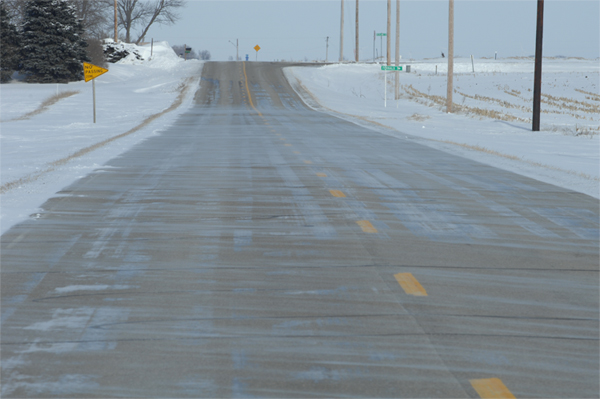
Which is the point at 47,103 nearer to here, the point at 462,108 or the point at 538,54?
the point at 462,108

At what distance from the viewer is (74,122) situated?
34.2 meters

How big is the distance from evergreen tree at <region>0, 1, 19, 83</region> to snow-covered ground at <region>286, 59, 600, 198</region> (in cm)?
2278

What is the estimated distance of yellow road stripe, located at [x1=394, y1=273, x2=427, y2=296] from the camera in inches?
240

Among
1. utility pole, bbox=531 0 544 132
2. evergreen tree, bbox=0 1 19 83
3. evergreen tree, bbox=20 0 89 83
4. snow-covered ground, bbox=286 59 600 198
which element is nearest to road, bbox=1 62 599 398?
snow-covered ground, bbox=286 59 600 198

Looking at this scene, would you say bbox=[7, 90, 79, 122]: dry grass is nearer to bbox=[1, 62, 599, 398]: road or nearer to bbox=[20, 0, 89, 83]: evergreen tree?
bbox=[20, 0, 89, 83]: evergreen tree

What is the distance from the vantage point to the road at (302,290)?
4.41 m

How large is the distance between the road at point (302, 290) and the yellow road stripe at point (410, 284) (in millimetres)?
27

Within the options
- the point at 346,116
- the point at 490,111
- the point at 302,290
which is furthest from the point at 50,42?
the point at 302,290

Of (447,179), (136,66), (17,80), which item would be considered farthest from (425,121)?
(136,66)

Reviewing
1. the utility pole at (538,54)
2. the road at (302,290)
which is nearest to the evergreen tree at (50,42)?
the utility pole at (538,54)

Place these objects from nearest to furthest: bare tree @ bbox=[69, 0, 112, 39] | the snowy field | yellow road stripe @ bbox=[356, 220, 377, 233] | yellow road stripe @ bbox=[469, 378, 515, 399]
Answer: yellow road stripe @ bbox=[469, 378, 515, 399]
yellow road stripe @ bbox=[356, 220, 377, 233]
the snowy field
bare tree @ bbox=[69, 0, 112, 39]

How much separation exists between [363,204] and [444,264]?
3327 mm

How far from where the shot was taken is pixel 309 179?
41.9 ft

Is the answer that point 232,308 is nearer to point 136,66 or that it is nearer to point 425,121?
point 425,121
